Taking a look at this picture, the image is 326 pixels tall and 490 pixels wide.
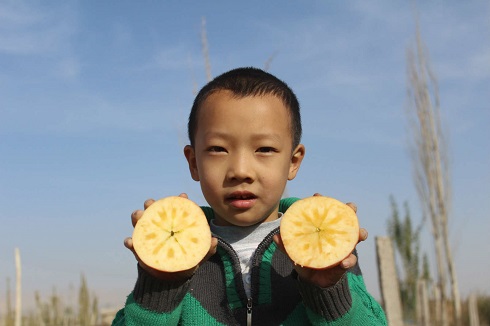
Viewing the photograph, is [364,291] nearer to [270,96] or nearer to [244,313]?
[244,313]

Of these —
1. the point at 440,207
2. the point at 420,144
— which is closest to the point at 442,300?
the point at 440,207

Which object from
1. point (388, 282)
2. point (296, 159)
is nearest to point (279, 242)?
point (296, 159)

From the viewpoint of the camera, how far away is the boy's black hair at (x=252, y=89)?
4.79ft

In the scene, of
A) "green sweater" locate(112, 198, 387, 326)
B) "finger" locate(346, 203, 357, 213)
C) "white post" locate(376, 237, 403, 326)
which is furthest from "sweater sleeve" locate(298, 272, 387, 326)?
"white post" locate(376, 237, 403, 326)

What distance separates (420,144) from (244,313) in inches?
271

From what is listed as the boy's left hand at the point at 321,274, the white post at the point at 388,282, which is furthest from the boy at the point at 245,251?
the white post at the point at 388,282

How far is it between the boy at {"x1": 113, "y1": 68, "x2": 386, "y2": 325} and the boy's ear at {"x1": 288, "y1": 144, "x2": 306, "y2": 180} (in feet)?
0.19

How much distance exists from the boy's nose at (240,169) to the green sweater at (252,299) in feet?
0.63

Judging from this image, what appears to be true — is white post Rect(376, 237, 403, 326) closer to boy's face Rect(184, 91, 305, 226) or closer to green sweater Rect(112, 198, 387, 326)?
green sweater Rect(112, 198, 387, 326)

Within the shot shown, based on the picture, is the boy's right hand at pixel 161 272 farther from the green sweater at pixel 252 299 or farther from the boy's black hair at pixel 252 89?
the boy's black hair at pixel 252 89

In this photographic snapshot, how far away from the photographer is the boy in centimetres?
126

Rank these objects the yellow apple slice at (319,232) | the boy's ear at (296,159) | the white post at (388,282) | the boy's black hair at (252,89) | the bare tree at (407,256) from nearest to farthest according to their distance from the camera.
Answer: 1. the yellow apple slice at (319,232)
2. the boy's black hair at (252,89)
3. the boy's ear at (296,159)
4. the white post at (388,282)
5. the bare tree at (407,256)

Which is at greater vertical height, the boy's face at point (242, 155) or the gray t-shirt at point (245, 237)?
the boy's face at point (242, 155)

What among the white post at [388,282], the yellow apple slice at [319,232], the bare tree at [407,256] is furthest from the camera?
the bare tree at [407,256]
